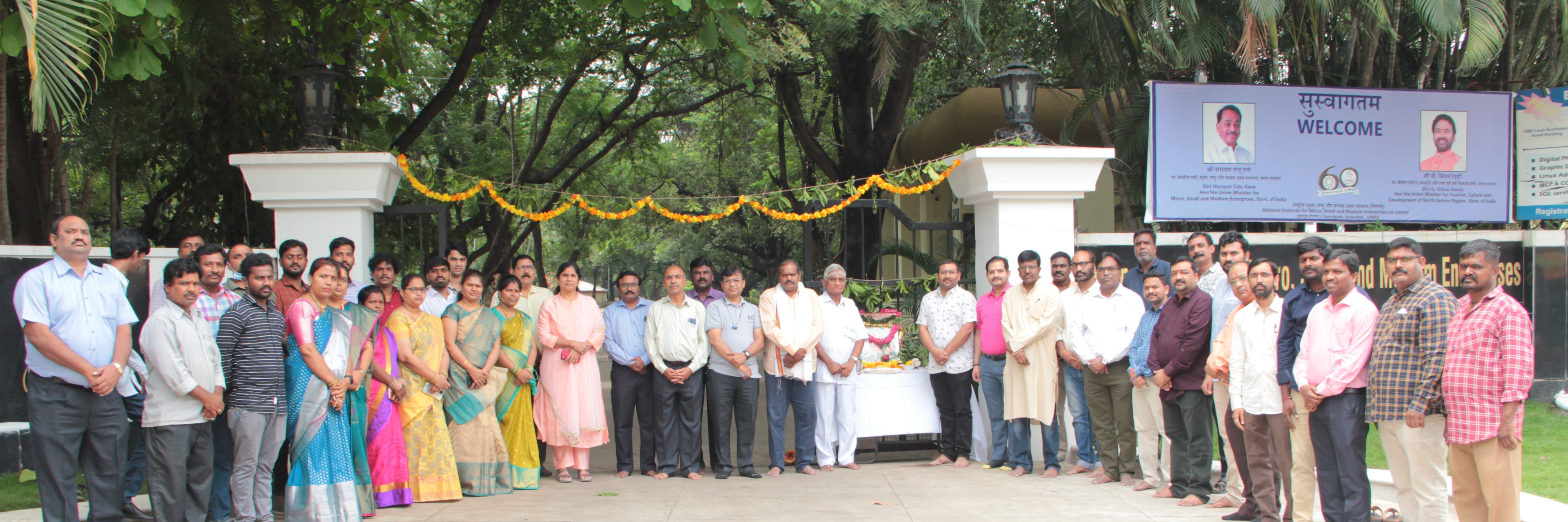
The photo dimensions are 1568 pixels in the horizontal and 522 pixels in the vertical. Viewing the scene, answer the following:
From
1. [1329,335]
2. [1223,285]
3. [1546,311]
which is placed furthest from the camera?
[1546,311]

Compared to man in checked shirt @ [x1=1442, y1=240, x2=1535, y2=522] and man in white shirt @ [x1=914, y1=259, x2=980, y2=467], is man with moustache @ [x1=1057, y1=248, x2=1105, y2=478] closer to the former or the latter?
man in white shirt @ [x1=914, y1=259, x2=980, y2=467]

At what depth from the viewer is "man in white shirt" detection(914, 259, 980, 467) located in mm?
7156

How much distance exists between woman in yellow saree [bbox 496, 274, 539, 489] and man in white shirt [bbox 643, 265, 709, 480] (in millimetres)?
802

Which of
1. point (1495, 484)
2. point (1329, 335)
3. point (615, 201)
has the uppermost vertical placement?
point (615, 201)

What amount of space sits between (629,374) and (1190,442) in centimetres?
349

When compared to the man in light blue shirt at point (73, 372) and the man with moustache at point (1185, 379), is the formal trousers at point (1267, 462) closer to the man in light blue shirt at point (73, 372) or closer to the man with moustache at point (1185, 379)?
the man with moustache at point (1185, 379)

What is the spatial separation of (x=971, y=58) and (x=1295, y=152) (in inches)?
222

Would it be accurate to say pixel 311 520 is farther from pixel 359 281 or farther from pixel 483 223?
pixel 483 223

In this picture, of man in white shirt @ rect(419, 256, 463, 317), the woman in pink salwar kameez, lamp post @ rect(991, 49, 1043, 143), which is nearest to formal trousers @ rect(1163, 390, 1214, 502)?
lamp post @ rect(991, 49, 1043, 143)

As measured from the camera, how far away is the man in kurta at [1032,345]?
6805mm

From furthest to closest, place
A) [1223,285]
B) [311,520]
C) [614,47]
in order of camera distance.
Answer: [614,47]
[1223,285]
[311,520]

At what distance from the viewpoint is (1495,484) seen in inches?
169

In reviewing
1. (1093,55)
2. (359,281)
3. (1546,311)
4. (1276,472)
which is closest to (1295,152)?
(1093,55)

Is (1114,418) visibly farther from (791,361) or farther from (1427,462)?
(1427,462)
